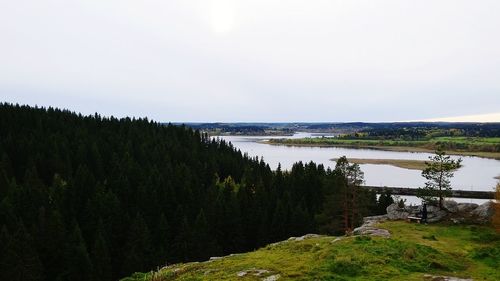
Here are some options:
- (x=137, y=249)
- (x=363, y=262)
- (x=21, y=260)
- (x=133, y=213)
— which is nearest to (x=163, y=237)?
(x=137, y=249)

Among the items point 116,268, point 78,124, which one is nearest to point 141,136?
point 78,124

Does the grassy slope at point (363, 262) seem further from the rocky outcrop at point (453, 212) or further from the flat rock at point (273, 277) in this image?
the rocky outcrop at point (453, 212)

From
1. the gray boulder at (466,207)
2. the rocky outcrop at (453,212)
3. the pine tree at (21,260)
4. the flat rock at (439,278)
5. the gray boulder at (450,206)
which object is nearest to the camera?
the flat rock at (439,278)

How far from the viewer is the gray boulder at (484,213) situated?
40969 millimetres

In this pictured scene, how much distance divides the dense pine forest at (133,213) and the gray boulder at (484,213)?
11525 millimetres

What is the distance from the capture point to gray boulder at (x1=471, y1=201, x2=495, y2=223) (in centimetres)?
4097

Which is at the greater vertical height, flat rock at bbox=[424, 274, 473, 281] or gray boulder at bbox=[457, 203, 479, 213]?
flat rock at bbox=[424, 274, 473, 281]

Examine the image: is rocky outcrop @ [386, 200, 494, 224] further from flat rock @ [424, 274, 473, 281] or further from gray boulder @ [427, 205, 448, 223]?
flat rock @ [424, 274, 473, 281]

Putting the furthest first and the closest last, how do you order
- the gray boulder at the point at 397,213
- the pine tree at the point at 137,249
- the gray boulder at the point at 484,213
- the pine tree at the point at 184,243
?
the pine tree at the point at 184,243 < the pine tree at the point at 137,249 < the gray boulder at the point at 397,213 < the gray boulder at the point at 484,213

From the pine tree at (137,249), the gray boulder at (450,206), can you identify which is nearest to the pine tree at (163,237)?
the pine tree at (137,249)

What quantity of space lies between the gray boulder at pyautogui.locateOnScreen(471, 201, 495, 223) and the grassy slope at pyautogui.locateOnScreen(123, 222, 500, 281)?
7687mm

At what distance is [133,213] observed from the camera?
73.7 meters

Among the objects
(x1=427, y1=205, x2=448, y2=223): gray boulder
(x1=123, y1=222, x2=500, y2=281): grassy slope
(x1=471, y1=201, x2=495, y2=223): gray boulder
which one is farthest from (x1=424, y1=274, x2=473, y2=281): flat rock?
(x1=427, y1=205, x2=448, y2=223): gray boulder

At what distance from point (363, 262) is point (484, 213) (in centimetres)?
2377
